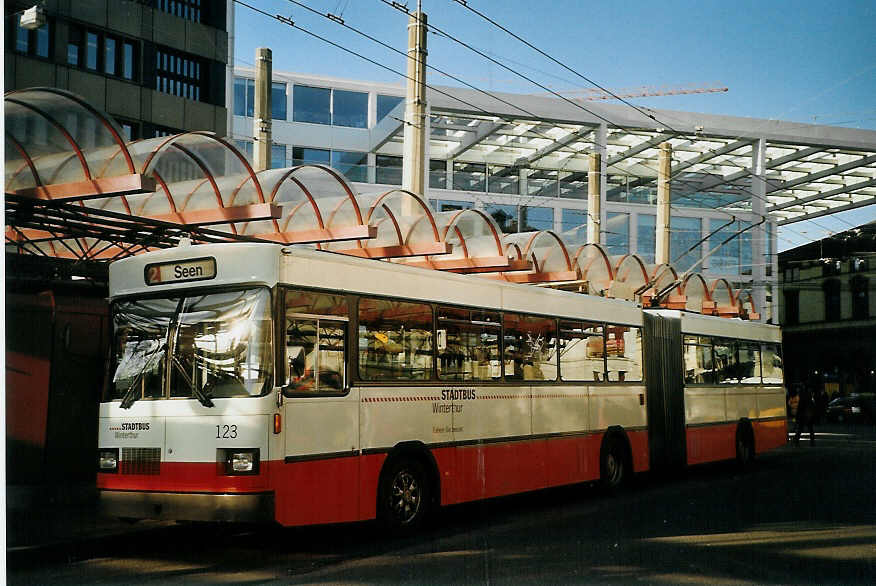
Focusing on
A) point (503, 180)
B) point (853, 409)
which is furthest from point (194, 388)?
point (503, 180)

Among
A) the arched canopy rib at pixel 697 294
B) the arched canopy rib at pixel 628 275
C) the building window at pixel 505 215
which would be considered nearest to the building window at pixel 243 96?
the building window at pixel 505 215

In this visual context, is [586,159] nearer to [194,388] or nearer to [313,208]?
[313,208]

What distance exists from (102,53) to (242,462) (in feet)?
66.0

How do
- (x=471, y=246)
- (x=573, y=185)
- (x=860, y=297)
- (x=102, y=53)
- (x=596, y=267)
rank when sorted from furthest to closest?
(x=860, y=297) < (x=573, y=185) < (x=596, y=267) < (x=102, y=53) < (x=471, y=246)

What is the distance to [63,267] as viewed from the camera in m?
16.6

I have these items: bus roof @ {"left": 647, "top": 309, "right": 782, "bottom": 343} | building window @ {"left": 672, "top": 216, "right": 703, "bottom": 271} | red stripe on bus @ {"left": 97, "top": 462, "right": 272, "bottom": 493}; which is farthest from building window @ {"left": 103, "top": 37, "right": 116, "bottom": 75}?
building window @ {"left": 672, "top": 216, "right": 703, "bottom": 271}

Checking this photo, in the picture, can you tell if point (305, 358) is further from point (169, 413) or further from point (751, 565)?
point (751, 565)

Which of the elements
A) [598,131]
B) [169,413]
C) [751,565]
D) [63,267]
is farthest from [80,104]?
[598,131]

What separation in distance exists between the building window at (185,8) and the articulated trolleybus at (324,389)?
60.5 ft

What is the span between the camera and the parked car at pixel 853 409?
4678 cm

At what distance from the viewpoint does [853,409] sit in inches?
1873

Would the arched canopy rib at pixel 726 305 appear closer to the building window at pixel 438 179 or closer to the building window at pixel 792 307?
the building window at pixel 438 179

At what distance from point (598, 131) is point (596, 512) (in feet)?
123

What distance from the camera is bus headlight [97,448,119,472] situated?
1054 cm
